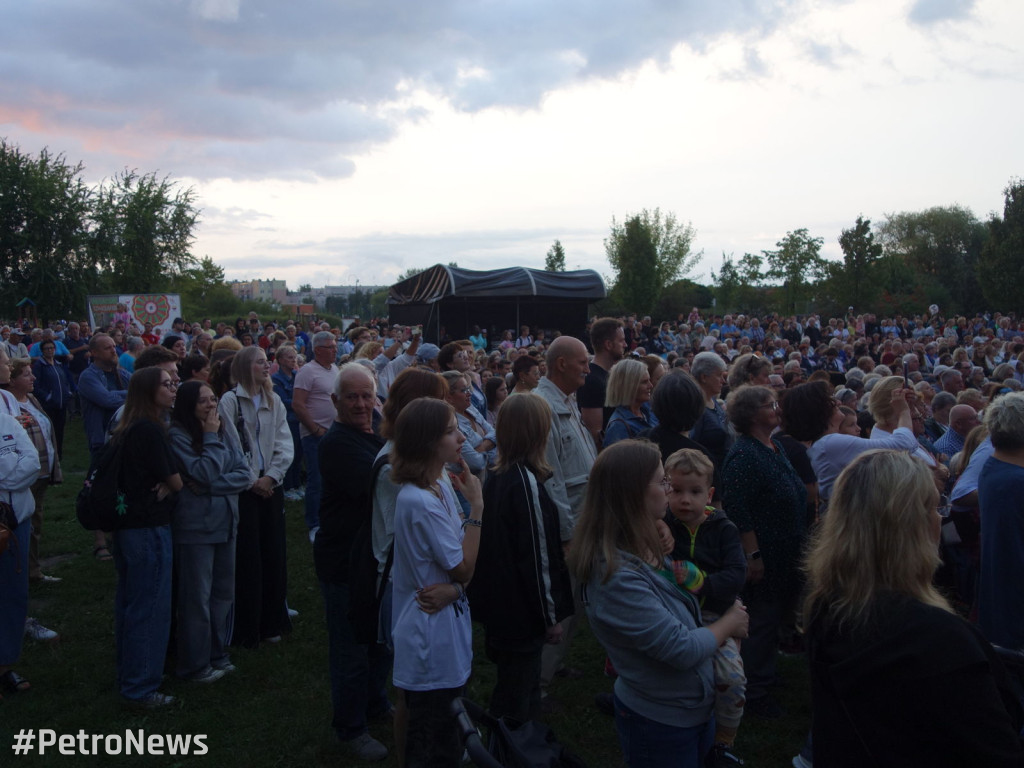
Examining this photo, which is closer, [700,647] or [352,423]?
[700,647]

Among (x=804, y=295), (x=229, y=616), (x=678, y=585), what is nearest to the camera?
(x=678, y=585)

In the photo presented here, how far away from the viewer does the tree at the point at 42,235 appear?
2783 centimetres

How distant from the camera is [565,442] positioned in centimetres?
453

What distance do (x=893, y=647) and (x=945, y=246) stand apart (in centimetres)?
5979

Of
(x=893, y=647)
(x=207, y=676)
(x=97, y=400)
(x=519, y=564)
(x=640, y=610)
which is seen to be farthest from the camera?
(x=97, y=400)

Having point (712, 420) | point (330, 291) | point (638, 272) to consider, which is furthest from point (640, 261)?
point (330, 291)

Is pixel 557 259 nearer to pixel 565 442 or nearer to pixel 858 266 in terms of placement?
pixel 858 266

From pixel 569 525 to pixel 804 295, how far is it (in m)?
41.6

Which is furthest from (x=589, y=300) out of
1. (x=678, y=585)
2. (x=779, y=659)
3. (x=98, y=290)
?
(x=678, y=585)

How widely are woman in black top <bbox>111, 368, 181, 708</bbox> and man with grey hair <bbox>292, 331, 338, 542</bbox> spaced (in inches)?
104

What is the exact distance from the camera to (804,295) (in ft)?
138

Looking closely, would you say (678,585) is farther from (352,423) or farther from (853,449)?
(853,449)

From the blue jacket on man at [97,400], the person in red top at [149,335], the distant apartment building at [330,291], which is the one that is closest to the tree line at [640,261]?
the person in red top at [149,335]

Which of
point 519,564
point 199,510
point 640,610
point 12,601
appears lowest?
point 12,601
